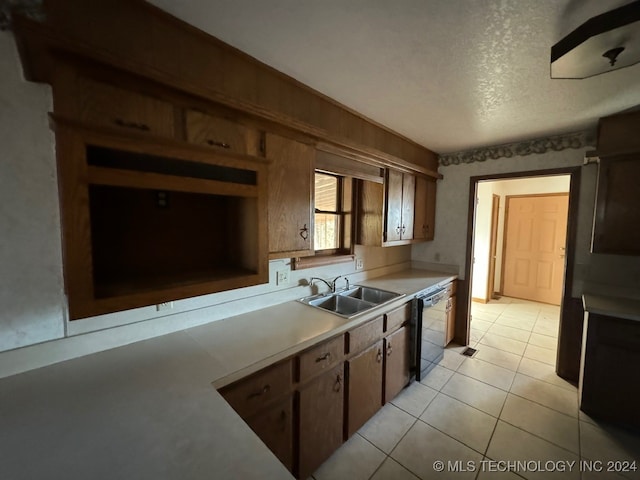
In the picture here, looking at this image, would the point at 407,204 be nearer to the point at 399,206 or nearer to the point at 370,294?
the point at 399,206

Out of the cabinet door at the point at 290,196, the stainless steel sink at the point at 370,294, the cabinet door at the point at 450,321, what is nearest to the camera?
the cabinet door at the point at 290,196

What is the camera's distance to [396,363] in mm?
2156

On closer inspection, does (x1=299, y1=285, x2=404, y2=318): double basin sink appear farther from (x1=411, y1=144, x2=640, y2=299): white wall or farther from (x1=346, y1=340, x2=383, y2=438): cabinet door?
(x1=411, y1=144, x2=640, y2=299): white wall

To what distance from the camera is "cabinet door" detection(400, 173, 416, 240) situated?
2.71m

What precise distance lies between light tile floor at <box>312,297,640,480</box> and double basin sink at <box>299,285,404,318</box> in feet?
2.79

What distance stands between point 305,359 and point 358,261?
4.69 feet

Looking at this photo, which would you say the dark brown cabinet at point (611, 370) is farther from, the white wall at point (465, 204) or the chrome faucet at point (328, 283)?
the chrome faucet at point (328, 283)

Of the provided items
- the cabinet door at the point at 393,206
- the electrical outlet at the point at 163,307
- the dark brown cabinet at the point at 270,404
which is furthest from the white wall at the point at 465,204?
the electrical outlet at the point at 163,307

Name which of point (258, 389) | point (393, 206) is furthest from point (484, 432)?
point (393, 206)

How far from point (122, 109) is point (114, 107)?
0.02 m

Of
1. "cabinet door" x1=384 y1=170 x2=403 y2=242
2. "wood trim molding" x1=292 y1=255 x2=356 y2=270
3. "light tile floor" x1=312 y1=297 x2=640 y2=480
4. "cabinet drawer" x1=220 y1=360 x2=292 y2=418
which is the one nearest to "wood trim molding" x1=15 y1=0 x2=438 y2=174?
"cabinet door" x1=384 y1=170 x2=403 y2=242

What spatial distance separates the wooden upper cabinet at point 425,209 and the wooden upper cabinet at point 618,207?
1.41 meters

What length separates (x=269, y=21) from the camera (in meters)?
1.12

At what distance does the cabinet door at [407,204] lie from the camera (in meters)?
2.71
